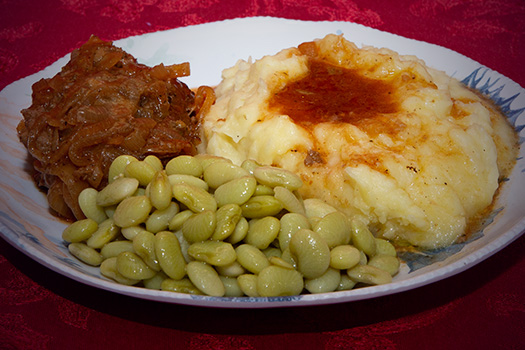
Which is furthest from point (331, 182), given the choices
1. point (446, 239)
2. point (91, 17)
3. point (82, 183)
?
point (91, 17)

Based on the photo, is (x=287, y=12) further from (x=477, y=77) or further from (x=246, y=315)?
(x=246, y=315)

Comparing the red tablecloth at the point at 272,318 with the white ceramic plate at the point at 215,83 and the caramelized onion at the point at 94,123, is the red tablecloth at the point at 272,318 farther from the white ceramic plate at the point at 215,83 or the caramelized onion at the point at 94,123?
the caramelized onion at the point at 94,123

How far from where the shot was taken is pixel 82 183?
405 cm

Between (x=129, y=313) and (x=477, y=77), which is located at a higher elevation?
(x=477, y=77)

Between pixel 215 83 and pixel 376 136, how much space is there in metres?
2.75

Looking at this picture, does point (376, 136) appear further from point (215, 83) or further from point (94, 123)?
point (215, 83)

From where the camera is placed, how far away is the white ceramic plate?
9.65ft

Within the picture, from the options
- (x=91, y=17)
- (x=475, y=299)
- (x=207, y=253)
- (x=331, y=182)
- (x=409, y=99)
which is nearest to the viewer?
(x=207, y=253)

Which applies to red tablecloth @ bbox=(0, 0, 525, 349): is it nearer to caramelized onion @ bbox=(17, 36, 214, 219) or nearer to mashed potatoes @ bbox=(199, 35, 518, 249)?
mashed potatoes @ bbox=(199, 35, 518, 249)

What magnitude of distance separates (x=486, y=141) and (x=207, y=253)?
8.68 feet

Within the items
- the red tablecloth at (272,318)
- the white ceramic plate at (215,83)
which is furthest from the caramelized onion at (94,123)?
the red tablecloth at (272,318)

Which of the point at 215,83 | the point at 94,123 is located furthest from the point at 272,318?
the point at 215,83

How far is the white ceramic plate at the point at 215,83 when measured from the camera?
2941 mm

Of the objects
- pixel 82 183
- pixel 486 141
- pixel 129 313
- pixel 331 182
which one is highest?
pixel 486 141
